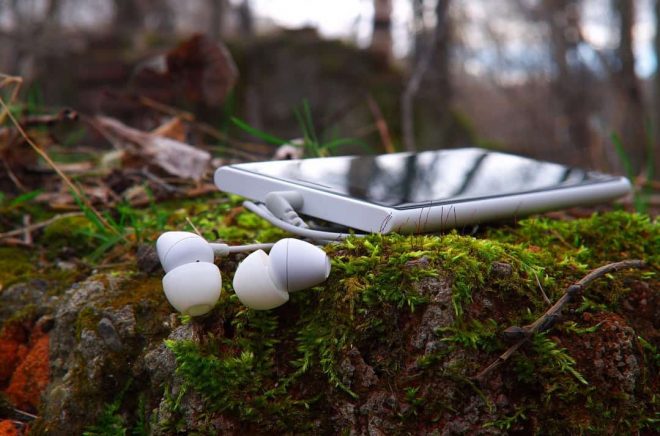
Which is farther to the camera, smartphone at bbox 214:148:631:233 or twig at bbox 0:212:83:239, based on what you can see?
twig at bbox 0:212:83:239

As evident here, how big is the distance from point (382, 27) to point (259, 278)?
539cm

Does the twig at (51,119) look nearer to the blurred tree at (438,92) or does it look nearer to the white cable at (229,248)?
the white cable at (229,248)

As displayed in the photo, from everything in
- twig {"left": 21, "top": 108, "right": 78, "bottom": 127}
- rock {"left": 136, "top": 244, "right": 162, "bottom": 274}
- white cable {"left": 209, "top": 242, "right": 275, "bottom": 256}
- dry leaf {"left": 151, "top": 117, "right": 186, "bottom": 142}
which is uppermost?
twig {"left": 21, "top": 108, "right": 78, "bottom": 127}

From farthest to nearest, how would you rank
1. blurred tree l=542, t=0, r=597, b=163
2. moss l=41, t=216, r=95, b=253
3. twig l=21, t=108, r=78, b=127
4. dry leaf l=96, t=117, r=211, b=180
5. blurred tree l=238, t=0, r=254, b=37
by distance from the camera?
blurred tree l=238, t=0, r=254, b=37
blurred tree l=542, t=0, r=597, b=163
dry leaf l=96, t=117, r=211, b=180
twig l=21, t=108, r=78, b=127
moss l=41, t=216, r=95, b=253

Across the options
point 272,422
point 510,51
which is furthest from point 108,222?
point 510,51

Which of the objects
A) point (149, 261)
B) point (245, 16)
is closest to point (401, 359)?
point (149, 261)

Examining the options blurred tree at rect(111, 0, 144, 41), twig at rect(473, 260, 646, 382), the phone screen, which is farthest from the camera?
blurred tree at rect(111, 0, 144, 41)

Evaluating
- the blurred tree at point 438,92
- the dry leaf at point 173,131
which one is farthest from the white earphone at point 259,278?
the blurred tree at point 438,92

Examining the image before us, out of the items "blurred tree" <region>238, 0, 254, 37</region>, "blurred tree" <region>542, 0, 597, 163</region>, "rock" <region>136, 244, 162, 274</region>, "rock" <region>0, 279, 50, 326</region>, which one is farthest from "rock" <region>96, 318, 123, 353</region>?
"blurred tree" <region>238, 0, 254, 37</region>

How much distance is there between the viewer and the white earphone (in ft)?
3.18

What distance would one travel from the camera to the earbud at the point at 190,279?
991 millimetres

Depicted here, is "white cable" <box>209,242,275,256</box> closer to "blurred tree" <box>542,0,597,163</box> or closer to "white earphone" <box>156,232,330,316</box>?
"white earphone" <box>156,232,330,316</box>

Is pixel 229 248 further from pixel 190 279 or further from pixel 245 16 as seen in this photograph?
pixel 245 16

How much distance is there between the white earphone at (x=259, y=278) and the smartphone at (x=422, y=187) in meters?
0.20
